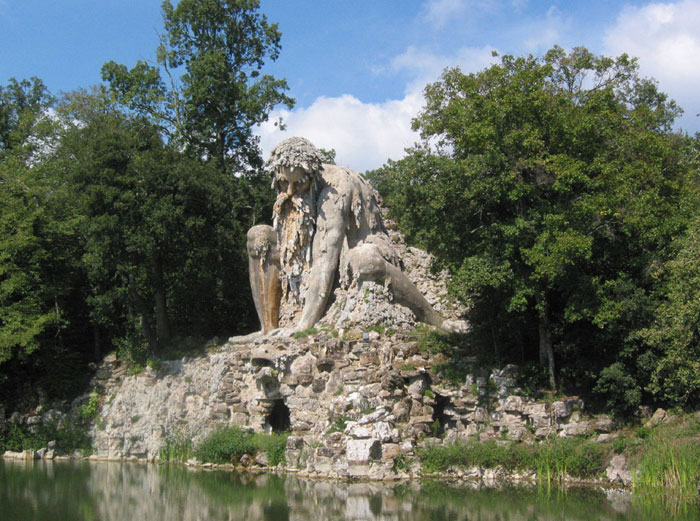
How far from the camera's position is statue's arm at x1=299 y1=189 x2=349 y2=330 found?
1811 cm

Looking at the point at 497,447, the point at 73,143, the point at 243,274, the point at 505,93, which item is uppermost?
the point at 73,143

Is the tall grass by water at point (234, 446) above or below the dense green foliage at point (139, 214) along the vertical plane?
below

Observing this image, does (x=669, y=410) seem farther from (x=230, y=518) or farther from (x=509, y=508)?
(x=230, y=518)

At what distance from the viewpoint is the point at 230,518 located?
39.3 ft

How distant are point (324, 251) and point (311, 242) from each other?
22.2 inches

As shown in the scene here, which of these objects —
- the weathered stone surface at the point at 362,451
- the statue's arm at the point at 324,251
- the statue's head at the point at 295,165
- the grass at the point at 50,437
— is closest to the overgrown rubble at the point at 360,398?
the weathered stone surface at the point at 362,451

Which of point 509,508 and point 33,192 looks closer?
point 509,508

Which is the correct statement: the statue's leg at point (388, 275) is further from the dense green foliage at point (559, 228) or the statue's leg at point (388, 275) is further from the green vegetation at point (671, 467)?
the green vegetation at point (671, 467)

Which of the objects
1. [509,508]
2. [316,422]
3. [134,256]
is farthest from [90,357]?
[509,508]

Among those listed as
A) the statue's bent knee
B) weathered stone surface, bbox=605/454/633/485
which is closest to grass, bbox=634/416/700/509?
weathered stone surface, bbox=605/454/633/485

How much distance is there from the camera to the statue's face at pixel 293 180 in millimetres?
18141

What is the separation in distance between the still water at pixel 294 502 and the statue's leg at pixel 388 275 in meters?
4.72

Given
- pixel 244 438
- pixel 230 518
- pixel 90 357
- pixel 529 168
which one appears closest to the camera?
pixel 230 518

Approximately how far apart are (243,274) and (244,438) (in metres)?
7.37
